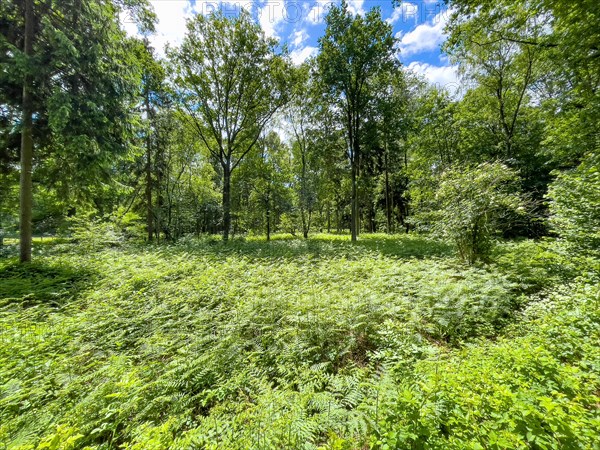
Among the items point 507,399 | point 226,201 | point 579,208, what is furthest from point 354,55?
point 507,399

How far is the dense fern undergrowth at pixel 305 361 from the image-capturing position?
1690 mm

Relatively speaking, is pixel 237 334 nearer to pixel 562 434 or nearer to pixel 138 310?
pixel 138 310

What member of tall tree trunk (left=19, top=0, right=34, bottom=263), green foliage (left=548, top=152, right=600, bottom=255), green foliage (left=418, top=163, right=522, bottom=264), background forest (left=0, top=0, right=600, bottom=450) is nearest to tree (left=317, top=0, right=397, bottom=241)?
Result: background forest (left=0, top=0, right=600, bottom=450)

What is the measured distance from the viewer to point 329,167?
18.9 metres

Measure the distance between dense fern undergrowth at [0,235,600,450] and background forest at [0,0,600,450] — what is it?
26 millimetres

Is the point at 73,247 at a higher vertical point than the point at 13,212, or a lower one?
lower

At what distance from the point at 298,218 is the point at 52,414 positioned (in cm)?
1910

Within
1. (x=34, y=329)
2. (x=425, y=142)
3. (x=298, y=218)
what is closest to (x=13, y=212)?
(x=34, y=329)

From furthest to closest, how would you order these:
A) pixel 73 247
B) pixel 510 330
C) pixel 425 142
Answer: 1. pixel 425 142
2. pixel 73 247
3. pixel 510 330

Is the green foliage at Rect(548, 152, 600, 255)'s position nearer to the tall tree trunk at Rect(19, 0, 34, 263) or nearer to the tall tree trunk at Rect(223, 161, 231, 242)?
the tall tree trunk at Rect(223, 161, 231, 242)

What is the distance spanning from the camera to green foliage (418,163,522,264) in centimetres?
602

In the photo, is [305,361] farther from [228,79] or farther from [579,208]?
[228,79]

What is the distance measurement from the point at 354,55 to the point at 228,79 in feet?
25.4

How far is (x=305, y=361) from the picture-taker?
301cm
